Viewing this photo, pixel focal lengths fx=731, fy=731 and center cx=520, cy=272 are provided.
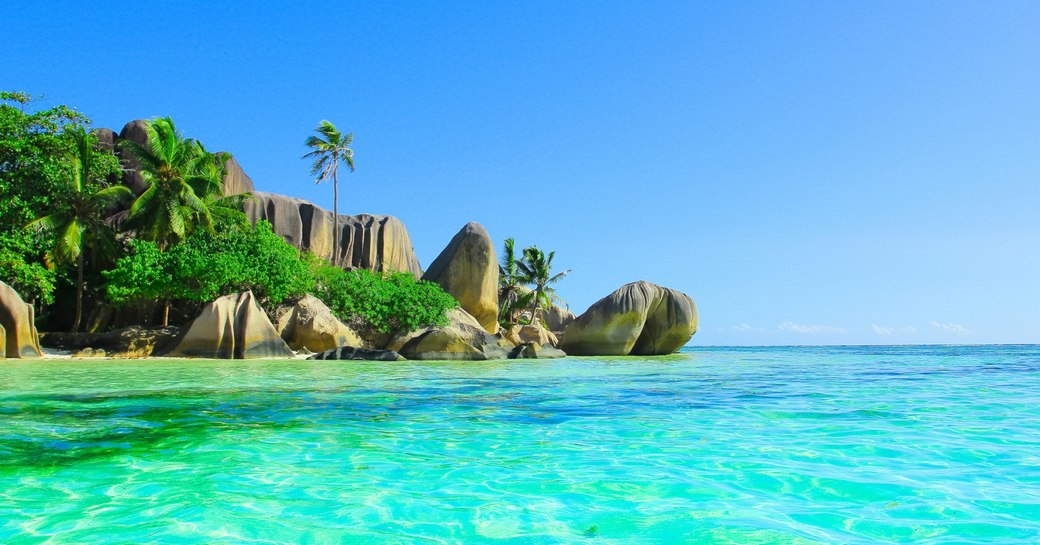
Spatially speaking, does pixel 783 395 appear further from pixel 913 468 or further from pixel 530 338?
pixel 530 338

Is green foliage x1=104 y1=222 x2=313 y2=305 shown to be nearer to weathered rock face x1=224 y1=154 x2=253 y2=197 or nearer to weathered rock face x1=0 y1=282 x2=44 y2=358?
weathered rock face x1=0 y1=282 x2=44 y2=358

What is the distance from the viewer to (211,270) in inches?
858

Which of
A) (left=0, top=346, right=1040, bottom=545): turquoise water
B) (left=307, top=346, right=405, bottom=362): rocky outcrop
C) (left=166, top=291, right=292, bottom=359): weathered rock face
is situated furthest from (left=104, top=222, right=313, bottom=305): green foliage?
(left=0, top=346, right=1040, bottom=545): turquoise water

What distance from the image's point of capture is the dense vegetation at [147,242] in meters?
21.8

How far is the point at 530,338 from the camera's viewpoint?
31453 millimetres

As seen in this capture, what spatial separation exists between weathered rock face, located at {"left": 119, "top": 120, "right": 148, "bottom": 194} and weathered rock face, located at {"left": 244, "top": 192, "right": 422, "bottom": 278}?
4142mm

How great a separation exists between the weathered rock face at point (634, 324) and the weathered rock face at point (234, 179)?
1594 cm

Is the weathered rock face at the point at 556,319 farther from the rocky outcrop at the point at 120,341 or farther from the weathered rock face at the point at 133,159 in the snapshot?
the rocky outcrop at the point at 120,341

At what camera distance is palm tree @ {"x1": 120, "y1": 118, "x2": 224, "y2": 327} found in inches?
952

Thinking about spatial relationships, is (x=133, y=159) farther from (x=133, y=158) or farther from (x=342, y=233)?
(x=342, y=233)

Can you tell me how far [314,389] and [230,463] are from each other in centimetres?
547

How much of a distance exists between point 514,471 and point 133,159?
30.1m

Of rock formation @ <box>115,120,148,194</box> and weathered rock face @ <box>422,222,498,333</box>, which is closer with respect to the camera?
rock formation @ <box>115,120,148,194</box>

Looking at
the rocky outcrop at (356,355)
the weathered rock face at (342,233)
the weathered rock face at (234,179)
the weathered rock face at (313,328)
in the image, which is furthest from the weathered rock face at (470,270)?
the rocky outcrop at (356,355)
